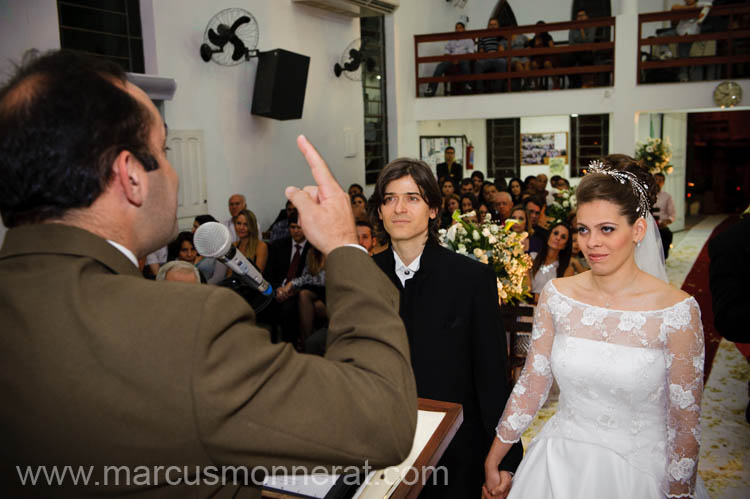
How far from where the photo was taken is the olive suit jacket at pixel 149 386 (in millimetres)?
766

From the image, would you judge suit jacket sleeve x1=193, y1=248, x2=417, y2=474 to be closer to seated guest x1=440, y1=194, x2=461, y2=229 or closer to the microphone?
the microphone

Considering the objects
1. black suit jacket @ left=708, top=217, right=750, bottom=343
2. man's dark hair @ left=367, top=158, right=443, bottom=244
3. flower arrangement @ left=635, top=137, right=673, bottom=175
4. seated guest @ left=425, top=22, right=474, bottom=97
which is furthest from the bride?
seated guest @ left=425, top=22, right=474, bottom=97

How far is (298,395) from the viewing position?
2.63 ft

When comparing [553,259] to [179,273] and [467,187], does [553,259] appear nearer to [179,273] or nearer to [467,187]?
[179,273]

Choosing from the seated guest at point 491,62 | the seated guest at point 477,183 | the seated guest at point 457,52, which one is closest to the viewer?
the seated guest at point 477,183

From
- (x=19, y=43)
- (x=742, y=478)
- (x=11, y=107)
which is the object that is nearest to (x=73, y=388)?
(x=11, y=107)

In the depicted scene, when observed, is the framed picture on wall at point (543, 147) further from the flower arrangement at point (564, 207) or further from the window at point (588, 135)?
the flower arrangement at point (564, 207)

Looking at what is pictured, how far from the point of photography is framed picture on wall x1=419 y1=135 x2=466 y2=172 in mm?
13845

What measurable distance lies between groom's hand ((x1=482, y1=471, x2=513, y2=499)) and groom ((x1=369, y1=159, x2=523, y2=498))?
15 mm

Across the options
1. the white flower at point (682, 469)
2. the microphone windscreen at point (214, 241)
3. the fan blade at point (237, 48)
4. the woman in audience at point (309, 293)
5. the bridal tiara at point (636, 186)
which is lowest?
the woman in audience at point (309, 293)

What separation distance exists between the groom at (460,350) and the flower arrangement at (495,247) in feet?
5.30

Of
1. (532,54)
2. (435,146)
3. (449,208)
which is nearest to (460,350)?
(449,208)

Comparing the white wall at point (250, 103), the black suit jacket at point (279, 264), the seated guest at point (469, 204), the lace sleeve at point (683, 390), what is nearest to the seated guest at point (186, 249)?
the black suit jacket at point (279, 264)

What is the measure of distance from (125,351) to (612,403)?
6.06ft
